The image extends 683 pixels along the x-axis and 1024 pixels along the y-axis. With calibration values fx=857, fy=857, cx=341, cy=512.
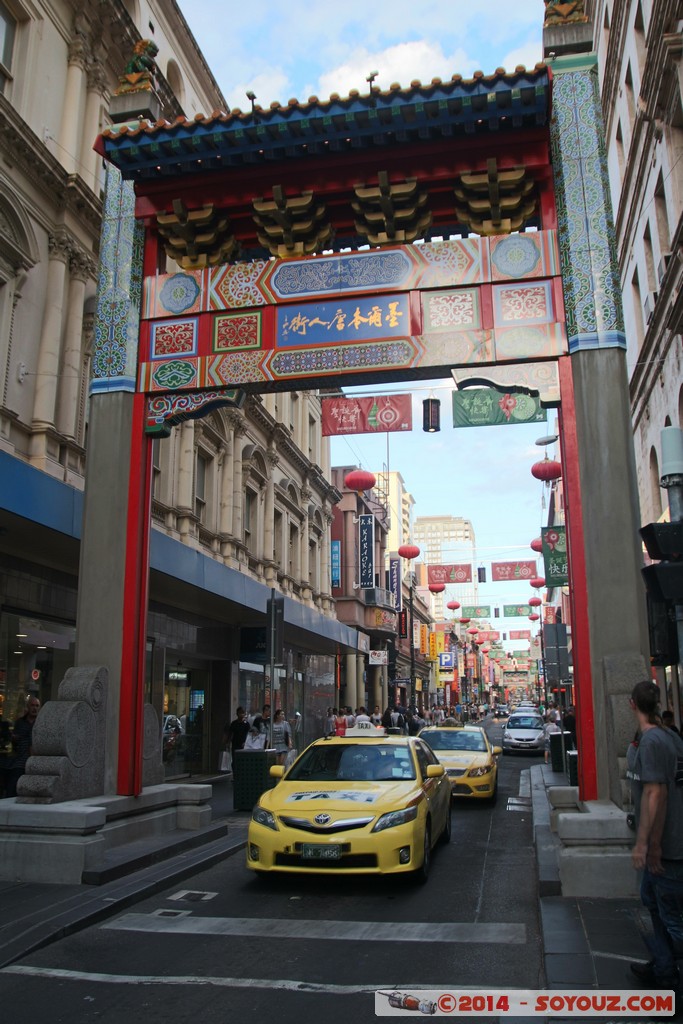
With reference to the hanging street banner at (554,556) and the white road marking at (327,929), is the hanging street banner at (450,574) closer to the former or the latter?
the hanging street banner at (554,556)

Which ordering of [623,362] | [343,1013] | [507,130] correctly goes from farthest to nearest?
[507,130] → [623,362] → [343,1013]

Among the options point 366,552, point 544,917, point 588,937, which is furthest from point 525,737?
point 588,937

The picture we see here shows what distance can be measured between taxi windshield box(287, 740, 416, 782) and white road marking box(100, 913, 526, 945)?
2290mm

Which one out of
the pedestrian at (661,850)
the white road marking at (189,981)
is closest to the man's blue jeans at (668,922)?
the pedestrian at (661,850)

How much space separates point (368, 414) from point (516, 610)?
36.0 m

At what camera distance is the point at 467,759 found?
16125 millimetres

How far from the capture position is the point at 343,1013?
5.12m

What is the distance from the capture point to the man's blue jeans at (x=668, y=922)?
193 inches

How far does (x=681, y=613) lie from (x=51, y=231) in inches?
511

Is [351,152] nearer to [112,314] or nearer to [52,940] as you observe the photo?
[112,314]

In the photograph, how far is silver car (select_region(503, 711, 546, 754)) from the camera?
31.8 metres

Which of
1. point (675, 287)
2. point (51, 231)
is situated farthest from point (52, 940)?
point (675, 287)

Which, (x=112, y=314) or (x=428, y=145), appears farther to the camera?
(x=112, y=314)

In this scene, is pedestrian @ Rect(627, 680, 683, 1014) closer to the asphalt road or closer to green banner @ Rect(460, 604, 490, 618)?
the asphalt road
